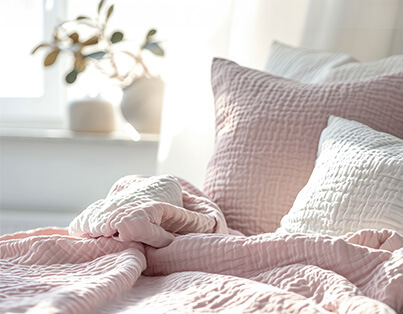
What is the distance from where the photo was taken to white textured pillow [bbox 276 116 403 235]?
1097mm

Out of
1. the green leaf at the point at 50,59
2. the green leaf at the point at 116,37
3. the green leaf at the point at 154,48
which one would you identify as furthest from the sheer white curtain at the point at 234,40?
the green leaf at the point at 50,59

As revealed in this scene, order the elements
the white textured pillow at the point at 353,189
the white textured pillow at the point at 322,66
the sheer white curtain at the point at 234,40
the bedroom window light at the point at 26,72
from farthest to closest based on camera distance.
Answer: the bedroom window light at the point at 26,72
the sheer white curtain at the point at 234,40
the white textured pillow at the point at 322,66
the white textured pillow at the point at 353,189

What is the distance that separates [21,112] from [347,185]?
1.91 metres

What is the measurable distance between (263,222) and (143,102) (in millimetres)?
1088

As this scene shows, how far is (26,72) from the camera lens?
8.99 ft

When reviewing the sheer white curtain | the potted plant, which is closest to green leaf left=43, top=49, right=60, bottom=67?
the potted plant

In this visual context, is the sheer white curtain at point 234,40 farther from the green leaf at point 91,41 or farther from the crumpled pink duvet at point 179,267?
the crumpled pink duvet at point 179,267

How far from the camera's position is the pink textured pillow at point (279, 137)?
4.56ft

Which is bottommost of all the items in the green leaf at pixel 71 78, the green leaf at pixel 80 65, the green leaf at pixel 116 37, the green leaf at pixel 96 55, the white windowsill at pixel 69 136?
the white windowsill at pixel 69 136

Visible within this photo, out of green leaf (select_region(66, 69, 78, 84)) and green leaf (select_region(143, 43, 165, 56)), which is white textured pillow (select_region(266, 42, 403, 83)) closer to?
green leaf (select_region(143, 43, 165, 56))

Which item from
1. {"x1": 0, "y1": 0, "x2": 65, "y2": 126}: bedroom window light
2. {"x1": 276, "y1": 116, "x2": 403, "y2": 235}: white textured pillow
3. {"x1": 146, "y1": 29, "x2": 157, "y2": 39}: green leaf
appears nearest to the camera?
{"x1": 276, "y1": 116, "x2": 403, "y2": 235}: white textured pillow

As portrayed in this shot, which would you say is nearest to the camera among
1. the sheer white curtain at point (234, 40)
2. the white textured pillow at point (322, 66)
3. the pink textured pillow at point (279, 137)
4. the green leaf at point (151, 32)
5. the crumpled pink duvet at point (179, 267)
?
the crumpled pink duvet at point (179, 267)

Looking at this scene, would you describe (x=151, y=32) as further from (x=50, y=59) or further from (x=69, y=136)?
(x=69, y=136)

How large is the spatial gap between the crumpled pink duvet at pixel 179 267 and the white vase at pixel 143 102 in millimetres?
1140
